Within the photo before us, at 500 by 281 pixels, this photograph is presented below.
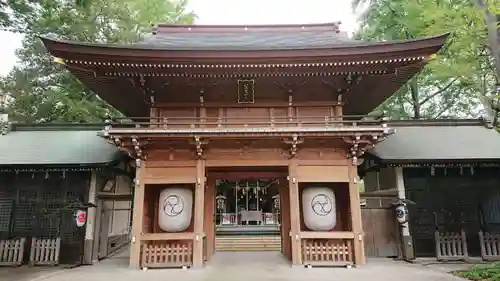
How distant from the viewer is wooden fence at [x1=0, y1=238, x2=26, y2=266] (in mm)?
9188

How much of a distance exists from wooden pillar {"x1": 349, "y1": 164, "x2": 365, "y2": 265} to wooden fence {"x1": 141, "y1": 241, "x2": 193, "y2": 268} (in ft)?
14.0

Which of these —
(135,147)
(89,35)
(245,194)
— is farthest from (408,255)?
(89,35)

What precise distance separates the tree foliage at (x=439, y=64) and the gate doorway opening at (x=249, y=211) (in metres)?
7.65

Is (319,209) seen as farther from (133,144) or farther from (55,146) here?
(55,146)

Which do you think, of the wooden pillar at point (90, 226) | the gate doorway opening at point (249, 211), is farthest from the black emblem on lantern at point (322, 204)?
the wooden pillar at point (90, 226)

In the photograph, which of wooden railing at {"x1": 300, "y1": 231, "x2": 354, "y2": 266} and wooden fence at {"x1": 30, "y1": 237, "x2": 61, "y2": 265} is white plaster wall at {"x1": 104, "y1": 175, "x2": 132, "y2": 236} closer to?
wooden fence at {"x1": 30, "y1": 237, "x2": 61, "y2": 265}

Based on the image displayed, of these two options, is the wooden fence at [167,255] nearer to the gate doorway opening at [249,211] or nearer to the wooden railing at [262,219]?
the gate doorway opening at [249,211]

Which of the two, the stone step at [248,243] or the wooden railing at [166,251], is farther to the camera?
the stone step at [248,243]

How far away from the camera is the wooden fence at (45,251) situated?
921 cm

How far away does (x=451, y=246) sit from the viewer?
372 inches

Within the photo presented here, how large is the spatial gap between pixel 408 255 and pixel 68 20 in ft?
52.9

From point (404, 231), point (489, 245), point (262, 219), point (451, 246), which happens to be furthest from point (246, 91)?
point (262, 219)

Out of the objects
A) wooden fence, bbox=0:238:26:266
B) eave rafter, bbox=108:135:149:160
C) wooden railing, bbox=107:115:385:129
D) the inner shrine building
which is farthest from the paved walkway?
wooden railing, bbox=107:115:385:129

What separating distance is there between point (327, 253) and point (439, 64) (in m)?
9.65
